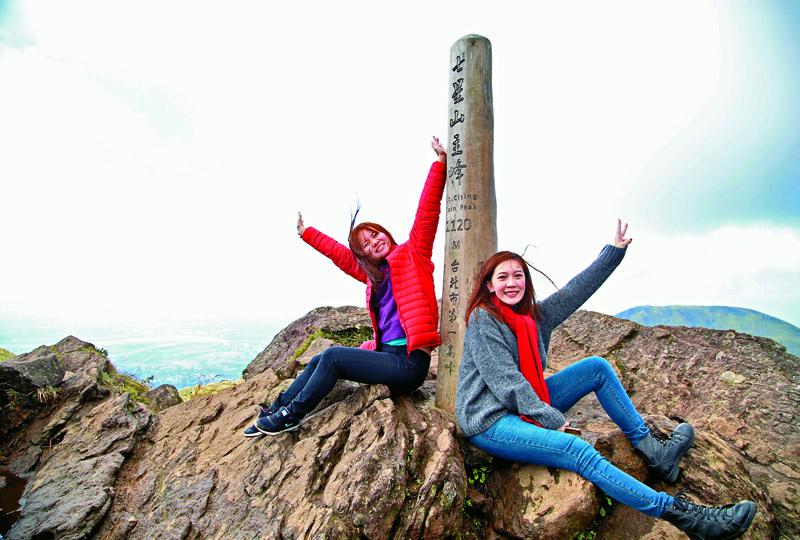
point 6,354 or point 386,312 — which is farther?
point 6,354

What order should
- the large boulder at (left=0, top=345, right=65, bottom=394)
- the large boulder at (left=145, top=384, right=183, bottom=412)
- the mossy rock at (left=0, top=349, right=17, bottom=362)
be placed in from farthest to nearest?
the mossy rock at (left=0, top=349, right=17, bottom=362) < the large boulder at (left=145, top=384, right=183, bottom=412) < the large boulder at (left=0, top=345, right=65, bottom=394)

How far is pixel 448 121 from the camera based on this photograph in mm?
6223

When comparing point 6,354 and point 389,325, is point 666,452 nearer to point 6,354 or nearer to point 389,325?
point 389,325

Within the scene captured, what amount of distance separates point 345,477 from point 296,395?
132 centimetres

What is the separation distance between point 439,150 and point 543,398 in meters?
3.62

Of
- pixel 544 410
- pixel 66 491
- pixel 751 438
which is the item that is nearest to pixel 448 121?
pixel 544 410

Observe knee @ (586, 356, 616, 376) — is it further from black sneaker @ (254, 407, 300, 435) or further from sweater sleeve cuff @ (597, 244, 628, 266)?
black sneaker @ (254, 407, 300, 435)

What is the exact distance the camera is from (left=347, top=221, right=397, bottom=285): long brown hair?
18.1ft

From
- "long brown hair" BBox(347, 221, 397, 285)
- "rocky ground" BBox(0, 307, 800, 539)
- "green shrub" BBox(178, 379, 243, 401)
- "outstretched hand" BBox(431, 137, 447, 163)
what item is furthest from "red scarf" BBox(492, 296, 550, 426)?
"green shrub" BBox(178, 379, 243, 401)

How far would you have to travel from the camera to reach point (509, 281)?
15.2ft

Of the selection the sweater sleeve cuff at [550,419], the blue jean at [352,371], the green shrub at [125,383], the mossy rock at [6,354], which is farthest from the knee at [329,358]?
the mossy rock at [6,354]

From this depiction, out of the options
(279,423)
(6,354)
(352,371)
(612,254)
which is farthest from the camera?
(6,354)

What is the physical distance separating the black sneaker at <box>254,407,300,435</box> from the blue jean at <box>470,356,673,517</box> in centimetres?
226

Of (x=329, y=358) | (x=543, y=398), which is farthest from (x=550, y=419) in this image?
(x=329, y=358)
